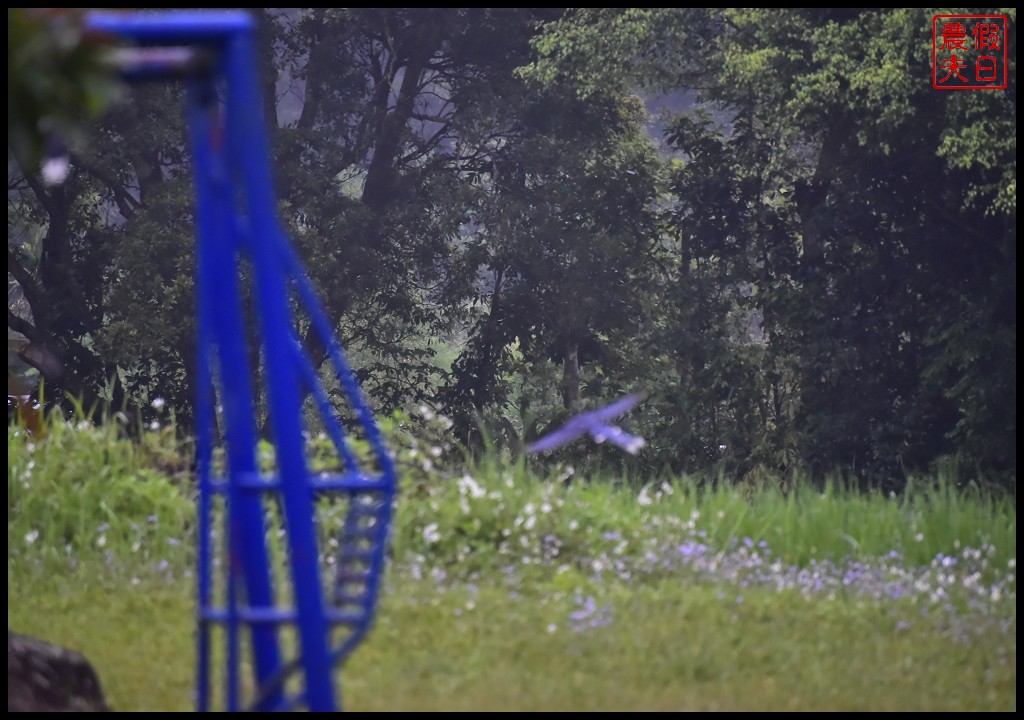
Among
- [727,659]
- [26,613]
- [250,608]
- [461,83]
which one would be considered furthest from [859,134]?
Result: [250,608]

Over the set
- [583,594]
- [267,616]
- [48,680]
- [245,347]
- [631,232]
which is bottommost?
[583,594]

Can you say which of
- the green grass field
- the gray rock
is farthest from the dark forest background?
the gray rock

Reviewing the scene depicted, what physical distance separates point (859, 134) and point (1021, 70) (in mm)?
2069

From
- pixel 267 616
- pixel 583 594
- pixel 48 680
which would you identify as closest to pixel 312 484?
pixel 267 616

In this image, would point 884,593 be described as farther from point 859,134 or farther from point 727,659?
point 859,134

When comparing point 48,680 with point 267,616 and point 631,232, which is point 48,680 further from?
point 631,232

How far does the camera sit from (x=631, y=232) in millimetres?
17375


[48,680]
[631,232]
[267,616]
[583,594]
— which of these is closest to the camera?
[267,616]

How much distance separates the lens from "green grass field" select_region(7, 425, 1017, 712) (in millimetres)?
4789

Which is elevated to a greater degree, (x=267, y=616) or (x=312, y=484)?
(x=312, y=484)

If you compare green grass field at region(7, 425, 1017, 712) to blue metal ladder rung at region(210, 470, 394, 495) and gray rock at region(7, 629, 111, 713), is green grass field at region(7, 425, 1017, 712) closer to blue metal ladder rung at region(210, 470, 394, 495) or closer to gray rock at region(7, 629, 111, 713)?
gray rock at region(7, 629, 111, 713)

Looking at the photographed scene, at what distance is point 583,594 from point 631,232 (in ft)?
38.7

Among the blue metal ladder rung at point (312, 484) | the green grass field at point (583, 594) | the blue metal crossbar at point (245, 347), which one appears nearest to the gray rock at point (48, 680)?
the green grass field at point (583, 594)

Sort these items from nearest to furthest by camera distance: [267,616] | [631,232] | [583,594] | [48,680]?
[267,616] < [48,680] < [583,594] < [631,232]
